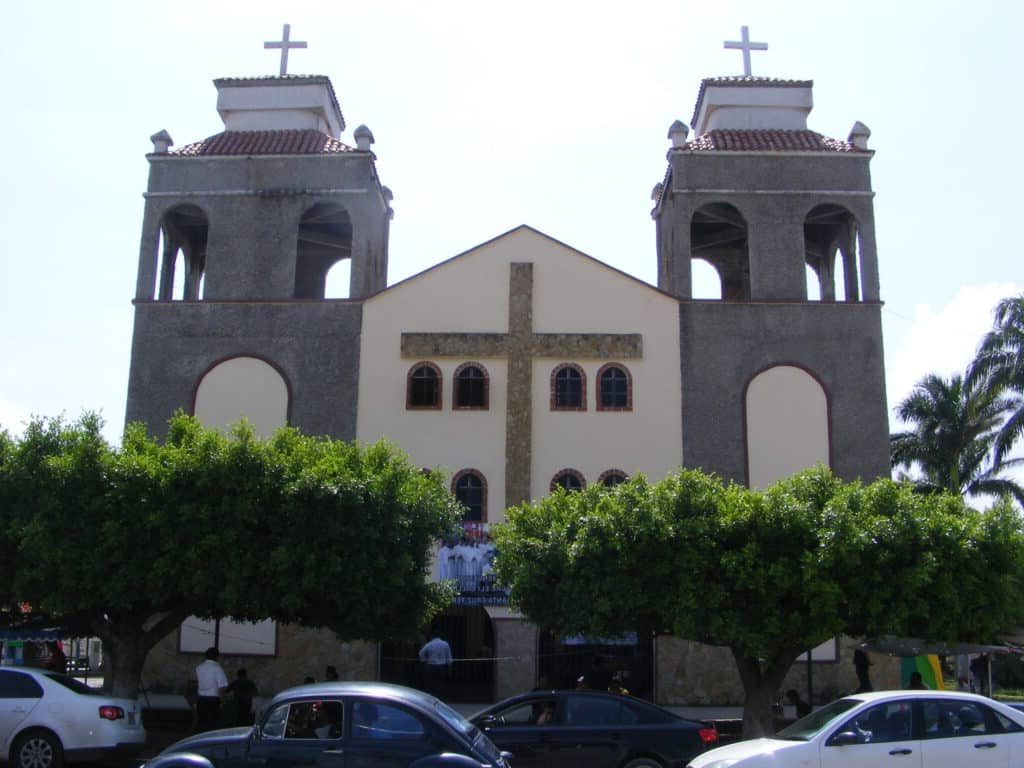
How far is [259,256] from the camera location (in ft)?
86.2

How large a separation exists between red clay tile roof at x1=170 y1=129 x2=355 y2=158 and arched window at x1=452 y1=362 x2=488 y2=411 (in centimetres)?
653

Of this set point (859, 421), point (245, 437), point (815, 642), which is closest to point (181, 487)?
point (245, 437)

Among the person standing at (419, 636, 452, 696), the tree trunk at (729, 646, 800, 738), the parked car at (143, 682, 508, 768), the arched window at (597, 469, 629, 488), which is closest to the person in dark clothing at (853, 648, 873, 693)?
the tree trunk at (729, 646, 800, 738)

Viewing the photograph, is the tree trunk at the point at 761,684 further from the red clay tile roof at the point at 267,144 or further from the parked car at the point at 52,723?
the red clay tile roof at the point at 267,144

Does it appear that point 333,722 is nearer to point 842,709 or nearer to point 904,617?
point 842,709

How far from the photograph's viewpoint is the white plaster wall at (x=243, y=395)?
25.2 m

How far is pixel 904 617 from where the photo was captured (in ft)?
50.8

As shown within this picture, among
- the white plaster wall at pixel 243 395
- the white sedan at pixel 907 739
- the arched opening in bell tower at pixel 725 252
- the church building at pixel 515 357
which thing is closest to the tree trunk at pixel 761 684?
the white sedan at pixel 907 739

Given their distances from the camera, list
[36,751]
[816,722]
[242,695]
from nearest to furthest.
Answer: [816,722] → [36,751] → [242,695]

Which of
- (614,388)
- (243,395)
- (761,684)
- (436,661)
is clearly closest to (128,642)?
(436,661)

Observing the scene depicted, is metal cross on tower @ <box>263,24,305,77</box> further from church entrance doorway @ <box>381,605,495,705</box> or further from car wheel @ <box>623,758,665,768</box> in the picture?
car wheel @ <box>623,758,665,768</box>

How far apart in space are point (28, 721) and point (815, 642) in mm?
11169

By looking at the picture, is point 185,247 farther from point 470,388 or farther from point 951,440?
point 951,440

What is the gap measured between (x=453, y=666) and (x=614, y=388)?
7307 millimetres
